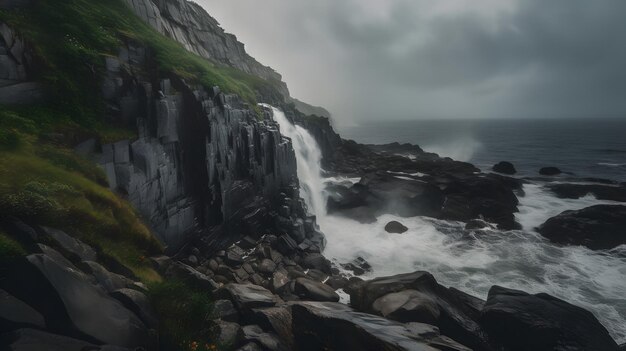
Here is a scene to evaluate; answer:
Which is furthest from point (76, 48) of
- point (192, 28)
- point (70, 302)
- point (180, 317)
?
point (192, 28)

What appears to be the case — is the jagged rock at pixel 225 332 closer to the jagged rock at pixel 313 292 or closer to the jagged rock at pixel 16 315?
the jagged rock at pixel 16 315

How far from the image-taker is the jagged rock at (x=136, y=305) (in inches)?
415

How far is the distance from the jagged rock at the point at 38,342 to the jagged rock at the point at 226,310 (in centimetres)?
541

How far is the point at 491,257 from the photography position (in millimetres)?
31203

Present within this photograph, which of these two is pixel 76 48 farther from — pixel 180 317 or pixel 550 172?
pixel 550 172

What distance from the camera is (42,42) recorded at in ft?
65.7

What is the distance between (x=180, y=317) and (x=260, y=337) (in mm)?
3451

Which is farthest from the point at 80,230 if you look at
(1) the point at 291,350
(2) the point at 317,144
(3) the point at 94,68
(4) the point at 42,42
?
(2) the point at 317,144

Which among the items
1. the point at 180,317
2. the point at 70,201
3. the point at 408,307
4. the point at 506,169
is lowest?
the point at 408,307

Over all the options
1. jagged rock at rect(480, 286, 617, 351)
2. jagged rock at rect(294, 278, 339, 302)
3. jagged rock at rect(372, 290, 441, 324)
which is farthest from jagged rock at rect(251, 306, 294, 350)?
jagged rock at rect(480, 286, 617, 351)

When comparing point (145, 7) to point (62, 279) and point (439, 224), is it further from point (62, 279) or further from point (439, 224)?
point (439, 224)

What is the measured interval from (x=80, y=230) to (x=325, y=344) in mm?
10877

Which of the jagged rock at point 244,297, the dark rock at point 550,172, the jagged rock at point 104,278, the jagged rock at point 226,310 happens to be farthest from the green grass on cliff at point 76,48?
the dark rock at point 550,172

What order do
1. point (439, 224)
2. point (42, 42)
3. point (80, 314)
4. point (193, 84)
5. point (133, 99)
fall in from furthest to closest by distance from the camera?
point (439, 224)
point (193, 84)
point (133, 99)
point (42, 42)
point (80, 314)
